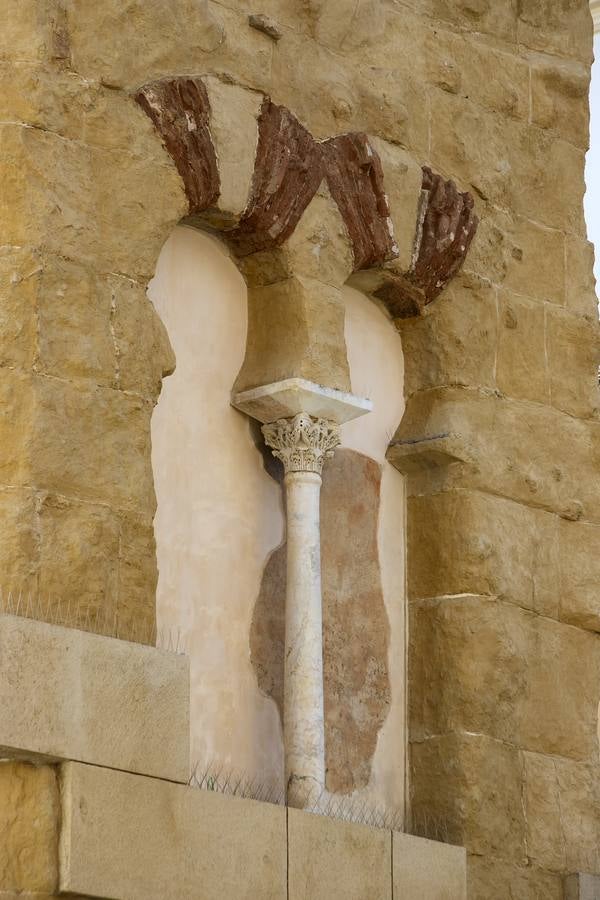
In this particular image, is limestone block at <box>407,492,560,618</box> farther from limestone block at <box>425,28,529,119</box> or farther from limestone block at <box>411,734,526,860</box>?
limestone block at <box>425,28,529,119</box>

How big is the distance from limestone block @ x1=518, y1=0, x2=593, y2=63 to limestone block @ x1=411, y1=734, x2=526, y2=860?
3.27 metres

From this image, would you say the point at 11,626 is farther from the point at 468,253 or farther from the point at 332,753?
the point at 468,253

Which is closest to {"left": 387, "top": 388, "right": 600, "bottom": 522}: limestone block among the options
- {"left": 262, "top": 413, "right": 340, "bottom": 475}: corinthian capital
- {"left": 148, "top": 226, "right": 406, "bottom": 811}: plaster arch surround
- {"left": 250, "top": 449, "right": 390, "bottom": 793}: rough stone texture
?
{"left": 148, "top": 226, "right": 406, "bottom": 811}: plaster arch surround

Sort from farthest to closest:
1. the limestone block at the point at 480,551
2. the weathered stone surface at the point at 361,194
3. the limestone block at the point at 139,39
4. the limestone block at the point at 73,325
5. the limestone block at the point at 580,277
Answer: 1. the limestone block at the point at 580,277
2. the limestone block at the point at 480,551
3. the weathered stone surface at the point at 361,194
4. the limestone block at the point at 139,39
5. the limestone block at the point at 73,325

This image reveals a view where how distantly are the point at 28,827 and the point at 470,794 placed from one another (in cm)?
240

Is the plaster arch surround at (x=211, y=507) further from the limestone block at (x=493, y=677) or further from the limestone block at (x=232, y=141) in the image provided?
the limestone block at (x=493, y=677)

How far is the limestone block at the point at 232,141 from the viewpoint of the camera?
8.52m

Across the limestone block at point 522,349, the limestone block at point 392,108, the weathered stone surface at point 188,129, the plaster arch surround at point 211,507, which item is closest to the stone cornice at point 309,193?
the weathered stone surface at point 188,129

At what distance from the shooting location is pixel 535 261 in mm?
9898

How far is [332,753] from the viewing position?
872 centimetres

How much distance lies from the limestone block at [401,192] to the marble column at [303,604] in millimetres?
959

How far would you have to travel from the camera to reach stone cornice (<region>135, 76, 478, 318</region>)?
8.41 m

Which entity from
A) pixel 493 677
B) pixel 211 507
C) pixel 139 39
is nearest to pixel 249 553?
pixel 211 507

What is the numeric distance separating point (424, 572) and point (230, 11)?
2.44m
